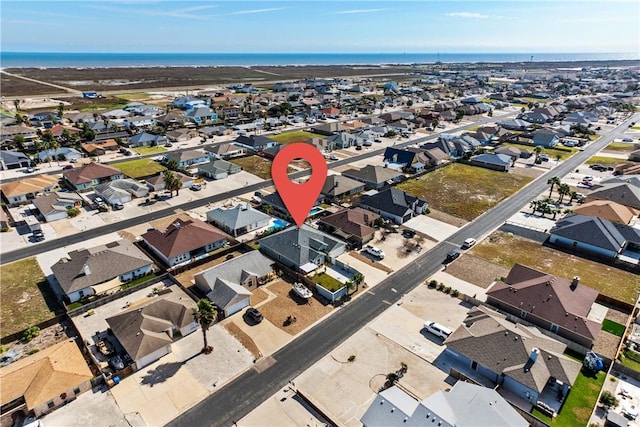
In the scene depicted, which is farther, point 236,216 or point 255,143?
point 255,143

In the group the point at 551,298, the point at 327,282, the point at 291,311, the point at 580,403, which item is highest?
the point at 551,298

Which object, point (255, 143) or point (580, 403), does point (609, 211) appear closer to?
point (580, 403)

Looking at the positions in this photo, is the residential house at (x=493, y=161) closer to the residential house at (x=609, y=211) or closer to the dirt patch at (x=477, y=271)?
the residential house at (x=609, y=211)

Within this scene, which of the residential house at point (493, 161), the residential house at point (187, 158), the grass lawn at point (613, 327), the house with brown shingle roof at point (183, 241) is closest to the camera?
the grass lawn at point (613, 327)

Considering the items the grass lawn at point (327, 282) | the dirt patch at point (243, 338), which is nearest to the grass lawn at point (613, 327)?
the grass lawn at point (327, 282)

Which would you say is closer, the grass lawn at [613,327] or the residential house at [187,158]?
the grass lawn at [613,327]

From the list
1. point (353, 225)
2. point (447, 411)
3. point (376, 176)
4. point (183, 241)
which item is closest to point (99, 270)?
point (183, 241)

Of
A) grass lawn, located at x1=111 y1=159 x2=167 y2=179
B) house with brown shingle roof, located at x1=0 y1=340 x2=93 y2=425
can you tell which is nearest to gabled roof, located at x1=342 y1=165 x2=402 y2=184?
grass lawn, located at x1=111 y1=159 x2=167 y2=179

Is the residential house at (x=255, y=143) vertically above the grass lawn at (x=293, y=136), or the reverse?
the residential house at (x=255, y=143)
